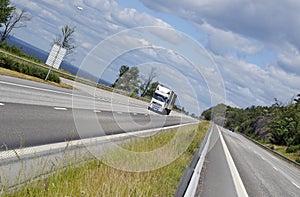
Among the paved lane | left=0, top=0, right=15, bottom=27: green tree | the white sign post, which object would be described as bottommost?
the paved lane

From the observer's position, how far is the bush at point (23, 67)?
33.4 meters

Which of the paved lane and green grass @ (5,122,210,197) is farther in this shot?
the paved lane

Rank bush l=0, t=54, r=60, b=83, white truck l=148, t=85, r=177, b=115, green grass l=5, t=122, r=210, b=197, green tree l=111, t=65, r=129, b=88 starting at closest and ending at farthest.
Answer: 1. green grass l=5, t=122, r=210, b=197
2. green tree l=111, t=65, r=129, b=88
3. white truck l=148, t=85, r=177, b=115
4. bush l=0, t=54, r=60, b=83

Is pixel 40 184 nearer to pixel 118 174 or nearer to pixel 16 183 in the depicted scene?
pixel 16 183

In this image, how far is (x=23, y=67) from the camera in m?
35.5

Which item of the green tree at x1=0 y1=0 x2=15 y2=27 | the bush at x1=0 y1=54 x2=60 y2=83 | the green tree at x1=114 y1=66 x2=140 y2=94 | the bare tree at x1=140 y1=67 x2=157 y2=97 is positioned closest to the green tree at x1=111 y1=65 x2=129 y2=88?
the green tree at x1=114 y1=66 x2=140 y2=94

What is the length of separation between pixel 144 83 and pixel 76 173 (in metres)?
4.30

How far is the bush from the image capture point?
110ft

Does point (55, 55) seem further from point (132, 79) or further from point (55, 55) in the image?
point (132, 79)

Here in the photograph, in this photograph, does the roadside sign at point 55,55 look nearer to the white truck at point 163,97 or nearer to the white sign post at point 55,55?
the white sign post at point 55,55

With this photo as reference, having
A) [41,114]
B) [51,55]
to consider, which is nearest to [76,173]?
[41,114]

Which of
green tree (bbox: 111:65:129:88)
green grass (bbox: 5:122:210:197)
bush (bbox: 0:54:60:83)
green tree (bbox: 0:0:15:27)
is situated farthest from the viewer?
green tree (bbox: 0:0:15:27)

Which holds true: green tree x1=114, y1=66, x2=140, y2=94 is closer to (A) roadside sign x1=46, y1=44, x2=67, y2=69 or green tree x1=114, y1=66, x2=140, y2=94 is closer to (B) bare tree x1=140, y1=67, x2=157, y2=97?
(B) bare tree x1=140, y1=67, x2=157, y2=97

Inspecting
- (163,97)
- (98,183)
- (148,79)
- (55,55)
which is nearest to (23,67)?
(55,55)
